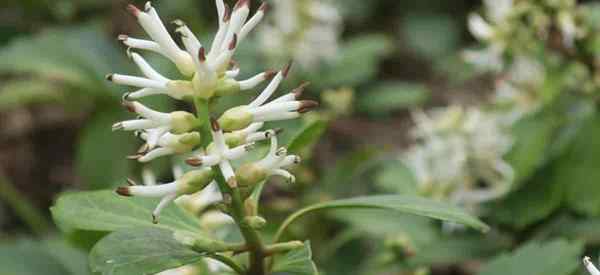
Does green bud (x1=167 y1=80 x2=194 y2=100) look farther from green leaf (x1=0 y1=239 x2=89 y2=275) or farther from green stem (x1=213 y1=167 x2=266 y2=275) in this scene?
green leaf (x1=0 y1=239 x2=89 y2=275)

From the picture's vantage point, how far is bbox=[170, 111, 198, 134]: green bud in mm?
1032

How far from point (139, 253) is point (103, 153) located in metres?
1.85

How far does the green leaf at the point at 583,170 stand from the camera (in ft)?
6.26

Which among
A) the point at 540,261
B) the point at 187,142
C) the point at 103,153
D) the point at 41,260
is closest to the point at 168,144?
the point at 187,142

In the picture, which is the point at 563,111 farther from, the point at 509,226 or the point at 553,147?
the point at 509,226

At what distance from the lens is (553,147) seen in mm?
2039

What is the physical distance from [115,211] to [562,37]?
1168 millimetres

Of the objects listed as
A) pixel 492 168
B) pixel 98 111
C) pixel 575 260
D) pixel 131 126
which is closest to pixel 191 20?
pixel 98 111

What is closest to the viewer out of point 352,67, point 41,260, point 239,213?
point 239,213

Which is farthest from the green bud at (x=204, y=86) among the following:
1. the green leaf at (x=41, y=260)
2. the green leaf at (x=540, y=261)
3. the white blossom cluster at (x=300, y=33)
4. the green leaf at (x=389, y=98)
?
the green leaf at (x=389, y=98)

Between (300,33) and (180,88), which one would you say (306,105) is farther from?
(300,33)

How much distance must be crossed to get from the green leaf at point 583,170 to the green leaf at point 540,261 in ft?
1.18

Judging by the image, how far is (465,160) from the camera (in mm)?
2041

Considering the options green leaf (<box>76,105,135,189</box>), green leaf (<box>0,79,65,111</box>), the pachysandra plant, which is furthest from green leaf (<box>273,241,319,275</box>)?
green leaf (<box>0,79,65,111</box>)
